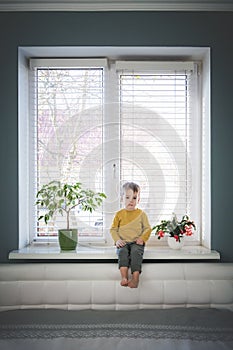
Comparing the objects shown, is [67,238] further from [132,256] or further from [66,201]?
[132,256]

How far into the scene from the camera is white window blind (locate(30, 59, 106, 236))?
131 inches

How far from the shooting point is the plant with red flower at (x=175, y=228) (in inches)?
124

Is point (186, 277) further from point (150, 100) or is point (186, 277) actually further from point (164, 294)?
point (150, 100)

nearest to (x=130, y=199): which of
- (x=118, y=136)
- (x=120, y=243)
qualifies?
(x=120, y=243)

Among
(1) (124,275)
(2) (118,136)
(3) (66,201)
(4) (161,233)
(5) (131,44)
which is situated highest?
(5) (131,44)

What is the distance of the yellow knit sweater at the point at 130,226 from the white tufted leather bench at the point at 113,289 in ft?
0.67

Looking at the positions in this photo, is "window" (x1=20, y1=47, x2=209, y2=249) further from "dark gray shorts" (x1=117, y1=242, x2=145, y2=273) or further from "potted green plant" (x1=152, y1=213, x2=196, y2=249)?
"dark gray shorts" (x1=117, y1=242, x2=145, y2=273)

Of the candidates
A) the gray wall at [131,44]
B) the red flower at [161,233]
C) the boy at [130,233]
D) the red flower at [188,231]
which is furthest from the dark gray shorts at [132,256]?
the gray wall at [131,44]

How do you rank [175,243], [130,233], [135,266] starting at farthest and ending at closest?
[175,243] → [130,233] → [135,266]

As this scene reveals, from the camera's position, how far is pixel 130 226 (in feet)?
9.96

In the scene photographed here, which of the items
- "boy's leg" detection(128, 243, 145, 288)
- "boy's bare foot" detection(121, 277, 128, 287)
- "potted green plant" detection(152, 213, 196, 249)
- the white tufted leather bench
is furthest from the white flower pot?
"boy's bare foot" detection(121, 277, 128, 287)

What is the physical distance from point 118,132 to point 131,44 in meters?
0.62

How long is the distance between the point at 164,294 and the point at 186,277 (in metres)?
0.18

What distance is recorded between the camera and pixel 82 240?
3344 mm
